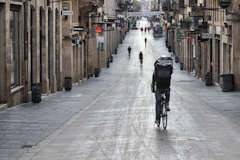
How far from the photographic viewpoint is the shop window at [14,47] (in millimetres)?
25609

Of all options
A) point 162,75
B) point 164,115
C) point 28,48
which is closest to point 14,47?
point 28,48

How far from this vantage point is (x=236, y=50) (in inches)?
1320

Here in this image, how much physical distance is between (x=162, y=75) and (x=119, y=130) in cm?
187

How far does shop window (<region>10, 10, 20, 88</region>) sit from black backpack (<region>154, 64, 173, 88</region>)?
9719 mm

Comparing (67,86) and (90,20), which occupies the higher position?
(90,20)

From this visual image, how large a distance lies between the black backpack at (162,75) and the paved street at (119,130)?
120 cm

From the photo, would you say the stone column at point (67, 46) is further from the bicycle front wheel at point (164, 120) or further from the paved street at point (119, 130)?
the bicycle front wheel at point (164, 120)

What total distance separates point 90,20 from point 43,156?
143ft

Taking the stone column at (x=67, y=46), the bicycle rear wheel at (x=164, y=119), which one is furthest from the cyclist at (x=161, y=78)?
the stone column at (x=67, y=46)

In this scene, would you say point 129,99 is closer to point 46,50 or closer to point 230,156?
point 46,50

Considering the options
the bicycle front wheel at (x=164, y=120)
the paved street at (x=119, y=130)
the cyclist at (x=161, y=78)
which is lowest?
the paved street at (x=119, y=130)

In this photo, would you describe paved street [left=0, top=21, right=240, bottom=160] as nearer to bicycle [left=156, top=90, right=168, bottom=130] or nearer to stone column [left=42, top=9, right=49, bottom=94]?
bicycle [left=156, top=90, right=168, bottom=130]

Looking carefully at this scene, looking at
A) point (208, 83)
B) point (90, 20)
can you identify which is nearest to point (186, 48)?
point (90, 20)

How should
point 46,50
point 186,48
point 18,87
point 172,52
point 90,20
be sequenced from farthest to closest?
point 172,52 < point 186,48 < point 90,20 < point 46,50 < point 18,87
